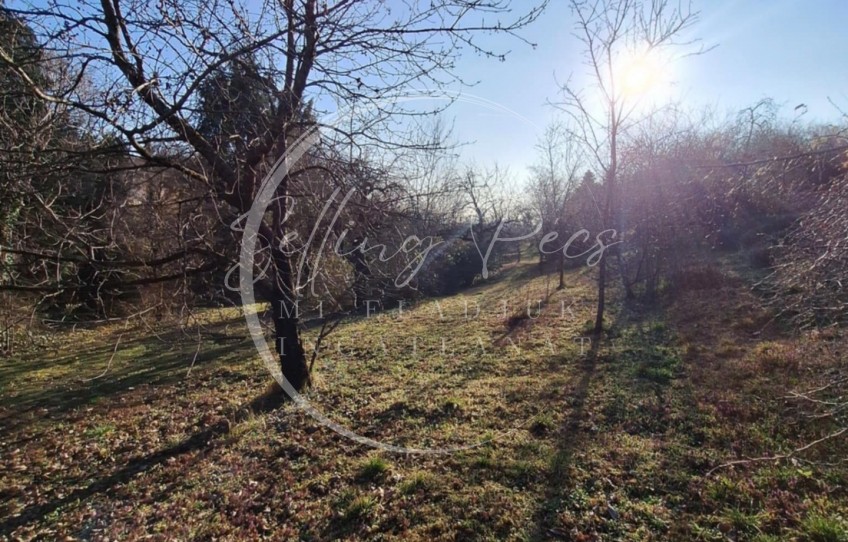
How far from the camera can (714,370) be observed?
5.19m

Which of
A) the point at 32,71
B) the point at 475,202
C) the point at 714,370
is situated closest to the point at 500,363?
the point at 714,370

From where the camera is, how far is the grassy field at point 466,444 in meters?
2.99

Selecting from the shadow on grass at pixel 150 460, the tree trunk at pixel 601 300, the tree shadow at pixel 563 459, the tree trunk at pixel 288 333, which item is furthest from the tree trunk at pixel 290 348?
the tree trunk at pixel 601 300

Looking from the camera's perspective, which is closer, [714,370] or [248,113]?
[248,113]

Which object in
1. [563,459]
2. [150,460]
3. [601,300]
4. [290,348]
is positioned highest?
[601,300]

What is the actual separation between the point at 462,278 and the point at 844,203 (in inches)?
586

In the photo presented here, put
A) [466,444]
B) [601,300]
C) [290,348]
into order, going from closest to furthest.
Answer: [466,444] → [290,348] → [601,300]

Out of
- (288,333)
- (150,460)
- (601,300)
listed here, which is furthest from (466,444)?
(601,300)

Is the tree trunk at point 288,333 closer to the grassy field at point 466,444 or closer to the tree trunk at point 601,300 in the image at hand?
the grassy field at point 466,444

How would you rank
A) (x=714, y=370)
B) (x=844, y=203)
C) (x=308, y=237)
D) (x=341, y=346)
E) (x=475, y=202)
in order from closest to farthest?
(x=844, y=203) < (x=308, y=237) < (x=714, y=370) < (x=341, y=346) < (x=475, y=202)

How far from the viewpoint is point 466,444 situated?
4070 millimetres

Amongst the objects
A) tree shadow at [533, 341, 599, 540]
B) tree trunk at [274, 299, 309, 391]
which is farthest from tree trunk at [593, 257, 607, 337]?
tree trunk at [274, 299, 309, 391]

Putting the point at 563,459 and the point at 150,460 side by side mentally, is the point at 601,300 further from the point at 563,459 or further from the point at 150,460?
the point at 150,460

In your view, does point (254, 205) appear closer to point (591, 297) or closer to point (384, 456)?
point (384, 456)
